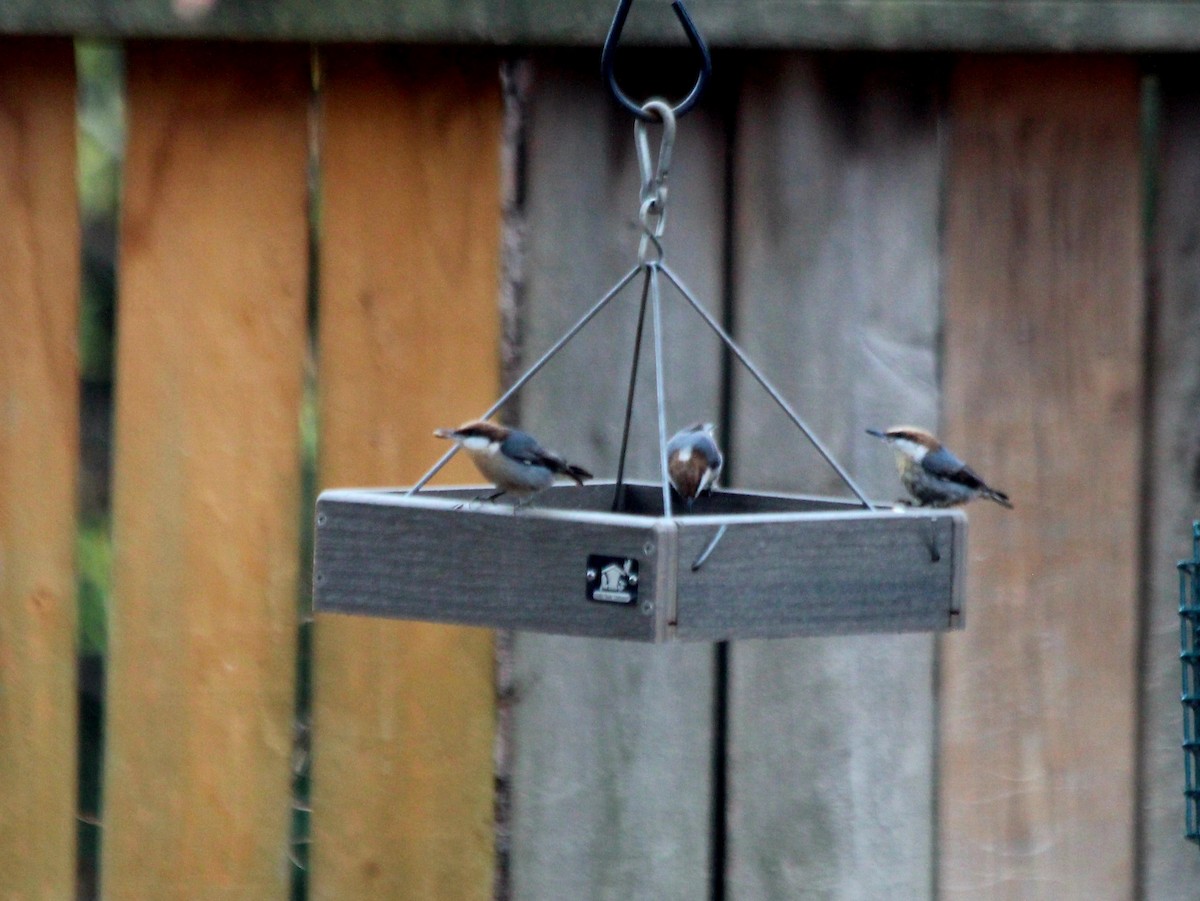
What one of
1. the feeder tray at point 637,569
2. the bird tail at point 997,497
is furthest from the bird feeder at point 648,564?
the bird tail at point 997,497

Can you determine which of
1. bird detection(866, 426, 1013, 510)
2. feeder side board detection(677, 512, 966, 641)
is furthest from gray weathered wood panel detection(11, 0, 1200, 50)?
feeder side board detection(677, 512, 966, 641)

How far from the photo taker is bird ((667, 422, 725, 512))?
8.81 feet

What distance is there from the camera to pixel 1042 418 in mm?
3037

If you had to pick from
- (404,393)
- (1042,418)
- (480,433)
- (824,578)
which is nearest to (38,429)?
(404,393)

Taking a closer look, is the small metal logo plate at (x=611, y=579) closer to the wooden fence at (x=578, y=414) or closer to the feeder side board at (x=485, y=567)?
the feeder side board at (x=485, y=567)

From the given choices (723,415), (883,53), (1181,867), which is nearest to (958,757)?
(1181,867)

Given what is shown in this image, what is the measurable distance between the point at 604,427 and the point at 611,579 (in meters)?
0.74

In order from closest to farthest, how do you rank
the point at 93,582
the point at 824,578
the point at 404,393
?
the point at 824,578
the point at 404,393
the point at 93,582

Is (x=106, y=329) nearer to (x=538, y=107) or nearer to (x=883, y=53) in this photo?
(x=538, y=107)

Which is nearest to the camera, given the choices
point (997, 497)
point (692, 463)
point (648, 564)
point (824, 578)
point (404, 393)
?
point (648, 564)

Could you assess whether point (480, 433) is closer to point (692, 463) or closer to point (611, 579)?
point (692, 463)

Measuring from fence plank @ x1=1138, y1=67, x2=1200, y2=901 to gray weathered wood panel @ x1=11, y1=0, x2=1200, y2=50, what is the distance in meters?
0.22

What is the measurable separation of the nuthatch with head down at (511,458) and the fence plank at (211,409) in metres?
0.48

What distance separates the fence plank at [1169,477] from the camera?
303 cm
